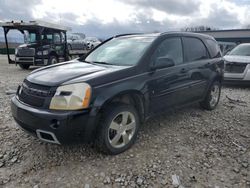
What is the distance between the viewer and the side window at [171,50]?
360 cm

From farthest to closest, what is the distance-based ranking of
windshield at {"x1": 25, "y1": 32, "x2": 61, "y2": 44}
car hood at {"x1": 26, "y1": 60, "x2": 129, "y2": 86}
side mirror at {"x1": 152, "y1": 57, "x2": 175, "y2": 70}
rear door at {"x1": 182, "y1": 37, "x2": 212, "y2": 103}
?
windshield at {"x1": 25, "y1": 32, "x2": 61, "y2": 44}
rear door at {"x1": 182, "y1": 37, "x2": 212, "y2": 103}
side mirror at {"x1": 152, "y1": 57, "x2": 175, "y2": 70}
car hood at {"x1": 26, "y1": 60, "x2": 129, "y2": 86}

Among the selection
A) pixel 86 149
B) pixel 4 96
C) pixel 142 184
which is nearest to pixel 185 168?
pixel 142 184

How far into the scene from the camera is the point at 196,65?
4.31m

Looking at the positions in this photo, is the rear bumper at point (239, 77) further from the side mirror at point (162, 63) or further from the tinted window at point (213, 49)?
the side mirror at point (162, 63)

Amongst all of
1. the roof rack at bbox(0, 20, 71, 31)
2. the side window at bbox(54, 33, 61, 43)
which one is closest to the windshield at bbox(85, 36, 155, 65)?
the roof rack at bbox(0, 20, 71, 31)

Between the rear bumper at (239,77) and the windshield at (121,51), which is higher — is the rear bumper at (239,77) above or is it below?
below

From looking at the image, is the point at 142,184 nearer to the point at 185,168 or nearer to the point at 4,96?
the point at 185,168

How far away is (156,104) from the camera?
3.55 metres

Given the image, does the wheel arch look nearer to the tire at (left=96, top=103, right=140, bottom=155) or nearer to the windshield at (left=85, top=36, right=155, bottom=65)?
the tire at (left=96, top=103, right=140, bottom=155)

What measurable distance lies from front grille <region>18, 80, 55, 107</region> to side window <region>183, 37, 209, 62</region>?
8.89 ft

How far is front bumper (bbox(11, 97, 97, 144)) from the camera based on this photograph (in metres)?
2.54

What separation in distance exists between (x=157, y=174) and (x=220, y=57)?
145 inches

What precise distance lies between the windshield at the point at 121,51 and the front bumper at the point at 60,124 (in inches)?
48.8

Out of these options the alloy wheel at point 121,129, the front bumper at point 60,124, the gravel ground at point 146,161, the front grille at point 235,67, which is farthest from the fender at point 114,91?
the front grille at point 235,67
